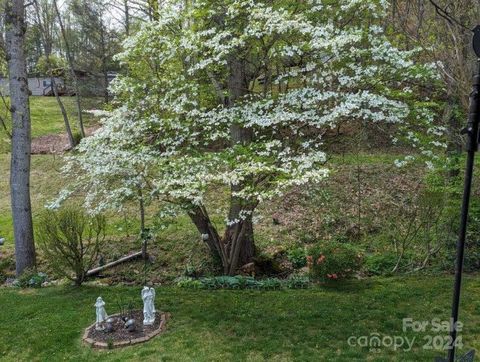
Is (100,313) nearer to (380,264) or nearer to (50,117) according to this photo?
(380,264)

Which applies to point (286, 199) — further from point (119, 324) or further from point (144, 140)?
point (119, 324)

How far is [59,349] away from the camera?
4750 millimetres

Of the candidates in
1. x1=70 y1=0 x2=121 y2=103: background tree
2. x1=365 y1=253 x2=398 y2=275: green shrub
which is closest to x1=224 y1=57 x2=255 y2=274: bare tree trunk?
x1=365 y1=253 x2=398 y2=275: green shrub

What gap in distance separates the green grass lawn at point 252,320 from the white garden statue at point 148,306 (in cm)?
30

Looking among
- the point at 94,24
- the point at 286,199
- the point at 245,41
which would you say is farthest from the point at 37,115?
the point at 245,41

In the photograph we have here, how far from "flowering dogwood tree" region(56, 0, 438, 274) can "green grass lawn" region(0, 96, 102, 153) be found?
44.5 feet

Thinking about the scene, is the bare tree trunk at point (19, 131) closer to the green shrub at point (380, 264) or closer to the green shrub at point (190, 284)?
the green shrub at point (190, 284)

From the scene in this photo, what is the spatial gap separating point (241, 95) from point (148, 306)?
3490mm

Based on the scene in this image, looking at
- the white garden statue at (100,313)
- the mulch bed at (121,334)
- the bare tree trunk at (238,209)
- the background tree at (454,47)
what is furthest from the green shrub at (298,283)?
the white garden statue at (100,313)

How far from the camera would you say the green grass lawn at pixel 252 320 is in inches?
175

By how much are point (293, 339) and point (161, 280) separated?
4.04 metres

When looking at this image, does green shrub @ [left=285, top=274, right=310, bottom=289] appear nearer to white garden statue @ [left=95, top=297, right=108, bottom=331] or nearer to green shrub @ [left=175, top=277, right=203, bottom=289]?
green shrub @ [left=175, top=277, right=203, bottom=289]

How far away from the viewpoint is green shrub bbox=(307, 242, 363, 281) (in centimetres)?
662

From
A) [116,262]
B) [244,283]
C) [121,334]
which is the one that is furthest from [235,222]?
[116,262]
